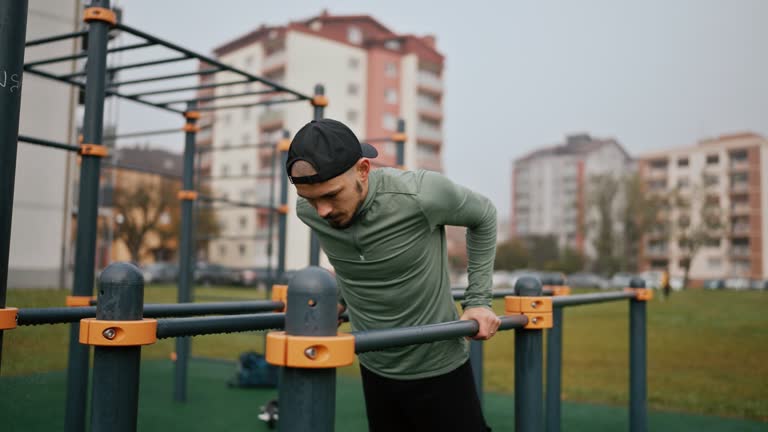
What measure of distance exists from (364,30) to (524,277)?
1557 inches

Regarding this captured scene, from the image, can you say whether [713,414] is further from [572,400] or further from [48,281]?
[48,281]

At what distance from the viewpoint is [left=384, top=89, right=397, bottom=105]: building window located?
38.8 meters

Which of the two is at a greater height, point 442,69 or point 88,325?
point 442,69

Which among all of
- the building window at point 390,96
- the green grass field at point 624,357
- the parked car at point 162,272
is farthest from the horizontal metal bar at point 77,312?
the building window at point 390,96

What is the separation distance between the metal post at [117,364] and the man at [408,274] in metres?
0.62

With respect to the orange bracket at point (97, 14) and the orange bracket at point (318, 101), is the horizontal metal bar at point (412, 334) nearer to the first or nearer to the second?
the orange bracket at point (97, 14)

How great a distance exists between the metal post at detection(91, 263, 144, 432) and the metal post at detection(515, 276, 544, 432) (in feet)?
3.94

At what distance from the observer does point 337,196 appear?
1769mm

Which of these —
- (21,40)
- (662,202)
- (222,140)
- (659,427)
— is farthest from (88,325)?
(662,202)

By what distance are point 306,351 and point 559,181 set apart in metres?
71.4

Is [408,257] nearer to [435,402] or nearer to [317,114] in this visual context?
[435,402]

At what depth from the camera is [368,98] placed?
38312 millimetres

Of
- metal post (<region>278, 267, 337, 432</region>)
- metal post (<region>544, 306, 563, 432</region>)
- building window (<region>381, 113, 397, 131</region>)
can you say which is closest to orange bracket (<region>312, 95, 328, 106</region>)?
metal post (<region>544, 306, 563, 432</region>)

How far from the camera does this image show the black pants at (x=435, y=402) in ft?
6.69
